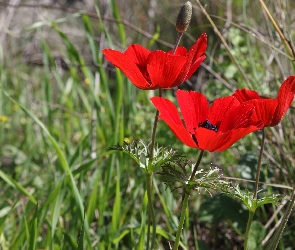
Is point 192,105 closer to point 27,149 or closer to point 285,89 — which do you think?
point 285,89

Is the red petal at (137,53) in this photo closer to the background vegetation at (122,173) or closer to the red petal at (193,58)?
the red petal at (193,58)

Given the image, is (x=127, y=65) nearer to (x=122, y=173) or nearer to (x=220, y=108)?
(x=220, y=108)

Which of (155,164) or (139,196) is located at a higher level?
(155,164)

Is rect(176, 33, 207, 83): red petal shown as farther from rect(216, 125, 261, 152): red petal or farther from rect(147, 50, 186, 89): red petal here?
rect(216, 125, 261, 152): red petal

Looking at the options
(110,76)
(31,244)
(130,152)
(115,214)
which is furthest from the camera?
(110,76)

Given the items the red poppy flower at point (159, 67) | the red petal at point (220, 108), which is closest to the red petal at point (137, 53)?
the red poppy flower at point (159, 67)

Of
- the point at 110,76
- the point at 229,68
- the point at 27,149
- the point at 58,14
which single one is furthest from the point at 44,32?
the point at 229,68

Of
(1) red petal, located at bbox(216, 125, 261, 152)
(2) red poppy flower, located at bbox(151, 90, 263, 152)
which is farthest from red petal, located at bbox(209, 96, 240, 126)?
(1) red petal, located at bbox(216, 125, 261, 152)

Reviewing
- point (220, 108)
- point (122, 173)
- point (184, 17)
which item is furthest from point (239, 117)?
point (122, 173)
